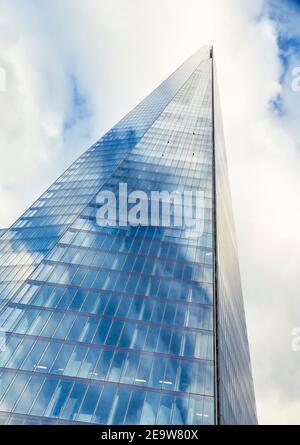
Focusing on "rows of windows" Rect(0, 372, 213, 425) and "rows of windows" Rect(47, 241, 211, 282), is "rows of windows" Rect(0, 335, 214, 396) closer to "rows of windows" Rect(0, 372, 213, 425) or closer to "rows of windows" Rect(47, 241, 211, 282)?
"rows of windows" Rect(0, 372, 213, 425)

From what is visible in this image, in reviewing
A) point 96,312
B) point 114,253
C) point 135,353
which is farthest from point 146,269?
point 135,353

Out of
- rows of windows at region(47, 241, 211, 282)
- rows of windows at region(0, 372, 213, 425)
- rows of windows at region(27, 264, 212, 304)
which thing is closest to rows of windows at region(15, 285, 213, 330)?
rows of windows at region(27, 264, 212, 304)

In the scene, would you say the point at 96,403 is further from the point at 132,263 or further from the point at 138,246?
the point at 138,246

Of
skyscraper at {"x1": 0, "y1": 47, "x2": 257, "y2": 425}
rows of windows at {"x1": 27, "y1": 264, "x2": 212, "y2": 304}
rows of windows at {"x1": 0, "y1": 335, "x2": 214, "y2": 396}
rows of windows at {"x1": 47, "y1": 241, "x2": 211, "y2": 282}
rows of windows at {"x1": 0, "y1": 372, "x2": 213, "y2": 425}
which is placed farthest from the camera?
rows of windows at {"x1": 47, "y1": 241, "x2": 211, "y2": 282}

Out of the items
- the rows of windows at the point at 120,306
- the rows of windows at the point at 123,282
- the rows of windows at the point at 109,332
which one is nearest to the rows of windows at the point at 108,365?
the rows of windows at the point at 109,332

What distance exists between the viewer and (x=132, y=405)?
123ft

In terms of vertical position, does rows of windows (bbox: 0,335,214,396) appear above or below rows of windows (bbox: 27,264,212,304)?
below

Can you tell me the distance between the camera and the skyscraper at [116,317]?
38000mm

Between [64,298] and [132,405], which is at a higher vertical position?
[64,298]

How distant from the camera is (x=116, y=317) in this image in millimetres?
46750

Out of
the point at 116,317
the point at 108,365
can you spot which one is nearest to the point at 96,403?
the point at 108,365

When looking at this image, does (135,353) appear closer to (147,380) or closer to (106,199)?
(147,380)

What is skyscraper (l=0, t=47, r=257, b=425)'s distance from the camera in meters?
38.0
